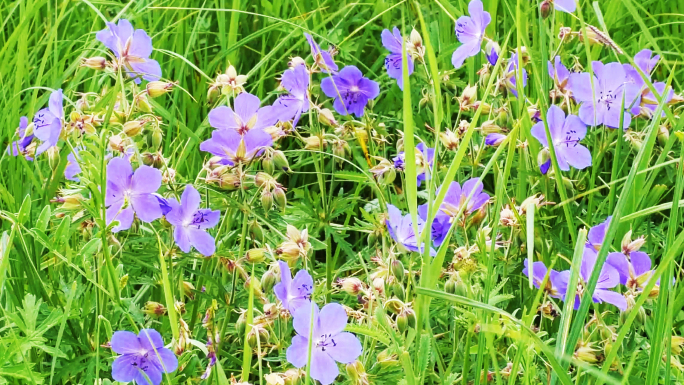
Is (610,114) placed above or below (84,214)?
above

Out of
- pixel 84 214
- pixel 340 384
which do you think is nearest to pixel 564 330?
pixel 340 384

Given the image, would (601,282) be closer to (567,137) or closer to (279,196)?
(567,137)

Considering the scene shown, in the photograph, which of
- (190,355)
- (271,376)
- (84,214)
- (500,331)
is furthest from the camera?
(84,214)

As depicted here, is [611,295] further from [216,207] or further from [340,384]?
[216,207]

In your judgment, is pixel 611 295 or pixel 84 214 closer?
pixel 611 295

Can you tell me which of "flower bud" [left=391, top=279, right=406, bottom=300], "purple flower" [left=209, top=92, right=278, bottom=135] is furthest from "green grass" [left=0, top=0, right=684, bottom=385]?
"purple flower" [left=209, top=92, right=278, bottom=135]

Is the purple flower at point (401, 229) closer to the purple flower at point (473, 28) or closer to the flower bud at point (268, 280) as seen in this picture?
the flower bud at point (268, 280)

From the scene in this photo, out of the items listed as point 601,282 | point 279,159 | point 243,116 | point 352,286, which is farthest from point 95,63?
point 601,282
